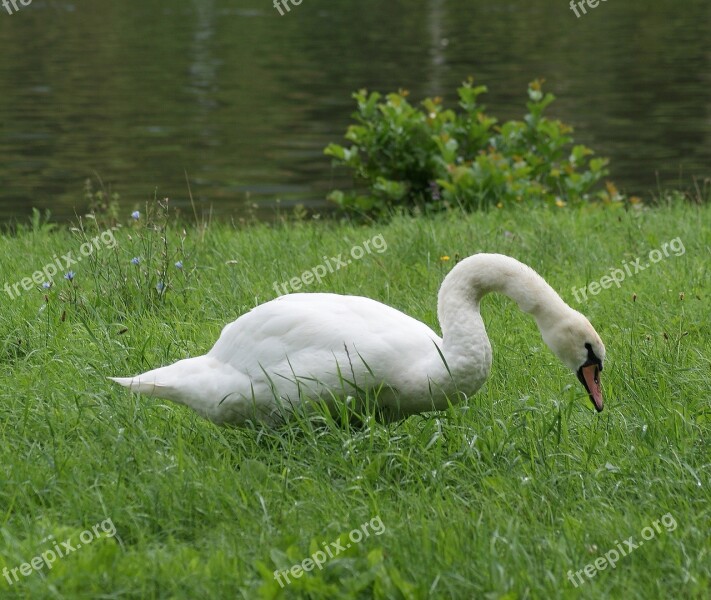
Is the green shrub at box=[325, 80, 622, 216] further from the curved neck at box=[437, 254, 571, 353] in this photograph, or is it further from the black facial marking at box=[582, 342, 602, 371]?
the black facial marking at box=[582, 342, 602, 371]

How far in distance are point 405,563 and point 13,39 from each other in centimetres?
2871

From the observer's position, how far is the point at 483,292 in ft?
14.3

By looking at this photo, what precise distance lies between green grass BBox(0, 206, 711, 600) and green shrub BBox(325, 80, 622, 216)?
10.7 feet

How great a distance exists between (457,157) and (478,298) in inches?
229

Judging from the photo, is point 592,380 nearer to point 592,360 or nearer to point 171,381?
point 592,360

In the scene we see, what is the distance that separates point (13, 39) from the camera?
29.6m

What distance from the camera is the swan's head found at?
13.6 feet

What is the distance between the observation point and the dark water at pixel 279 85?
14.3 meters

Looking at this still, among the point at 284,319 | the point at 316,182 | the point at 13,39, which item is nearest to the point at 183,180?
the point at 316,182

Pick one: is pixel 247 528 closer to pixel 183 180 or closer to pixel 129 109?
pixel 183 180

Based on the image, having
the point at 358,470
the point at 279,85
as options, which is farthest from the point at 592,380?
the point at 279,85

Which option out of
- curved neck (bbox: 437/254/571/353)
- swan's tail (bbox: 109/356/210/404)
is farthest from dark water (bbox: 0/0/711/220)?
curved neck (bbox: 437/254/571/353)

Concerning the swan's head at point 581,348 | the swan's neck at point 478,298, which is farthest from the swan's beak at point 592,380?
the swan's neck at point 478,298

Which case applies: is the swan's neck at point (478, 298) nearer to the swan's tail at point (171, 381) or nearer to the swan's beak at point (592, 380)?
the swan's beak at point (592, 380)
